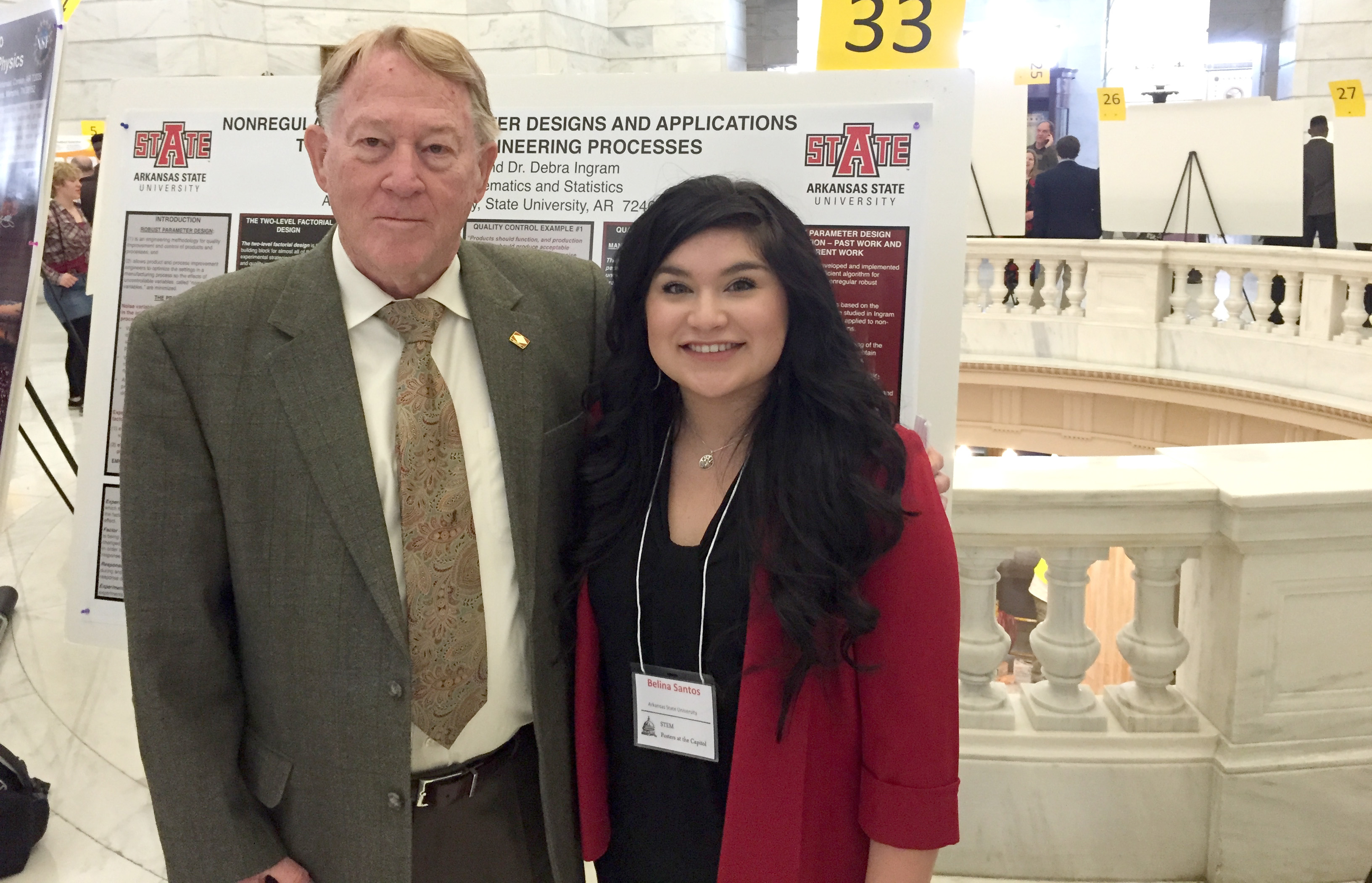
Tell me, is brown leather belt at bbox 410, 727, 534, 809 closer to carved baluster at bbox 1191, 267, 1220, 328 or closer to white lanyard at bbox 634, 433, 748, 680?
white lanyard at bbox 634, 433, 748, 680

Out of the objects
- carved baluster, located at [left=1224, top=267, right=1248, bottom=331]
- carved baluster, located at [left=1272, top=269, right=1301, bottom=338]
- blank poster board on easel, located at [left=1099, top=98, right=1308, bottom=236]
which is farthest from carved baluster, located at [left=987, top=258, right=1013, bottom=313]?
carved baluster, located at [left=1272, top=269, right=1301, bottom=338]

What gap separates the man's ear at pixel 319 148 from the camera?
5.09ft

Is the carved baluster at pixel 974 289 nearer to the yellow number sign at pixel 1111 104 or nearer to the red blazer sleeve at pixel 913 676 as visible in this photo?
the yellow number sign at pixel 1111 104

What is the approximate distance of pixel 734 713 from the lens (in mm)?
1523

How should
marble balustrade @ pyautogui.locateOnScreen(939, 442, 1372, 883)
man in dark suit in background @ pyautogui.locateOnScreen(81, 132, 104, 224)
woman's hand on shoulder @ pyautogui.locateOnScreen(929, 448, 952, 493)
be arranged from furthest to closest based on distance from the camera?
1. man in dark suit in background @ pyautogui.locateOnScreen(81, 132, 104, 224)
2. marble balustrade @ pyautogui.locateOnScreen(939, 442, 1372, 883)
3. woman's hand on shoulder @ pyautogui.locateOnScreen(929, 448, 952, 493)

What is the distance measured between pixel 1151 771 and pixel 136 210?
2.72 m

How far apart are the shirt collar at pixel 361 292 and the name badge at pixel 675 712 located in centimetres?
61

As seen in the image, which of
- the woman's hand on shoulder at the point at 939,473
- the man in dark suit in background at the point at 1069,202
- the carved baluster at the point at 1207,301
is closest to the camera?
the woman's hand on shoulder at the point at 939,473

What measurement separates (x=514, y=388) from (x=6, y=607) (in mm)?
3518

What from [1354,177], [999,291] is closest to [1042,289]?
[999,291]

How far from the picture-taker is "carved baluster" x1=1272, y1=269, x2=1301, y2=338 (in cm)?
755

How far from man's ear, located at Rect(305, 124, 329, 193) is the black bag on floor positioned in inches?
80.8

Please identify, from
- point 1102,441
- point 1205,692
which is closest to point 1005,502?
point 1205,692

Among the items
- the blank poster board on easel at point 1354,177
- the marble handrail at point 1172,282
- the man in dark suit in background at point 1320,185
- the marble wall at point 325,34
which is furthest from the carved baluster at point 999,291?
the marble wall at point 325,34
